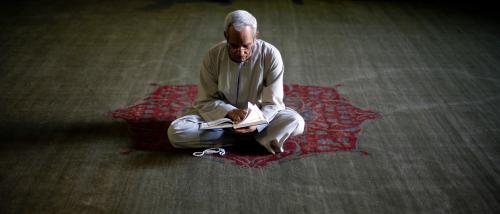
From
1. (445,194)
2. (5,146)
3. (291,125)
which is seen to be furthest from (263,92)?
(5,146)

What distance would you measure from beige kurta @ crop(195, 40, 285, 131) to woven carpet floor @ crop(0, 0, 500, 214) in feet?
0.92

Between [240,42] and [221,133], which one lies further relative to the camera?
[221,133]

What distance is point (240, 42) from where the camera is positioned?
101 inches

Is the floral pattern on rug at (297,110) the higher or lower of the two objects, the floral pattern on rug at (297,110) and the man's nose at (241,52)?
the lower

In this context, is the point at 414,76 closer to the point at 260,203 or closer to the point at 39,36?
the point at 260,203

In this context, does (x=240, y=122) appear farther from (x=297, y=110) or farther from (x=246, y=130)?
(x=297, y=110)

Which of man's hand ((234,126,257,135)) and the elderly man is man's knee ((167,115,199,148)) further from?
man's hand ((234,126,257,135))

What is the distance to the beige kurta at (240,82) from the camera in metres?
2.78

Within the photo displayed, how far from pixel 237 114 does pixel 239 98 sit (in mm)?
190

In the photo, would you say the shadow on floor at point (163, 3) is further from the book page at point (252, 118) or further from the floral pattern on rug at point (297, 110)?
the book page at point (252, 118)

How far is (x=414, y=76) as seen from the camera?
3.88m

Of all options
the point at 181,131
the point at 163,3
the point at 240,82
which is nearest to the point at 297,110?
the point at 240,82

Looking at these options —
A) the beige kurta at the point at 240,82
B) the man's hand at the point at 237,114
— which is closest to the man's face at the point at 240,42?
the beige kurta at the point at 240,82

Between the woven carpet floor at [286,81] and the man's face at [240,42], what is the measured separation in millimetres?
554
